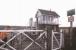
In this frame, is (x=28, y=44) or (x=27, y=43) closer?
(x=28, y=44)

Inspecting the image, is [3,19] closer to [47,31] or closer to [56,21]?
[56,21]

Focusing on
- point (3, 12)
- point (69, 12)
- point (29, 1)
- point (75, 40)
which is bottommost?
point (75, 40)

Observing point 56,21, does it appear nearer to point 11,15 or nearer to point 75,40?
point 11,15

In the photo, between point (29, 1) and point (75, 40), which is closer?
point (75, 40)

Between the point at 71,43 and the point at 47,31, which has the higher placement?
the point at 47,31

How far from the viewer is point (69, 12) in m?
9.63

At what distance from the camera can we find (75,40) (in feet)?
23.6

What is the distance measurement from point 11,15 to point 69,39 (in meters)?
21.2

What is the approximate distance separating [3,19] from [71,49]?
66.7 ft

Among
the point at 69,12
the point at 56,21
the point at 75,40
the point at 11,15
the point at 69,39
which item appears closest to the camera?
the point at 75,40

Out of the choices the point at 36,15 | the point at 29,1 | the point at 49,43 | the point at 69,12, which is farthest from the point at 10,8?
the point at 49,43

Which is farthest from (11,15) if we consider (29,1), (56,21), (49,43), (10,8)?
(49,43)

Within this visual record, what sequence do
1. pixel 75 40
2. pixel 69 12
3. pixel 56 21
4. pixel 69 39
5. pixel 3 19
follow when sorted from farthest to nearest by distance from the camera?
pixel 3 19 < pixel 56 21 < pixel 69 12 < pixel 69 39 < pixel 75 40

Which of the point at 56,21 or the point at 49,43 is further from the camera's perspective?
the point at 56,21
